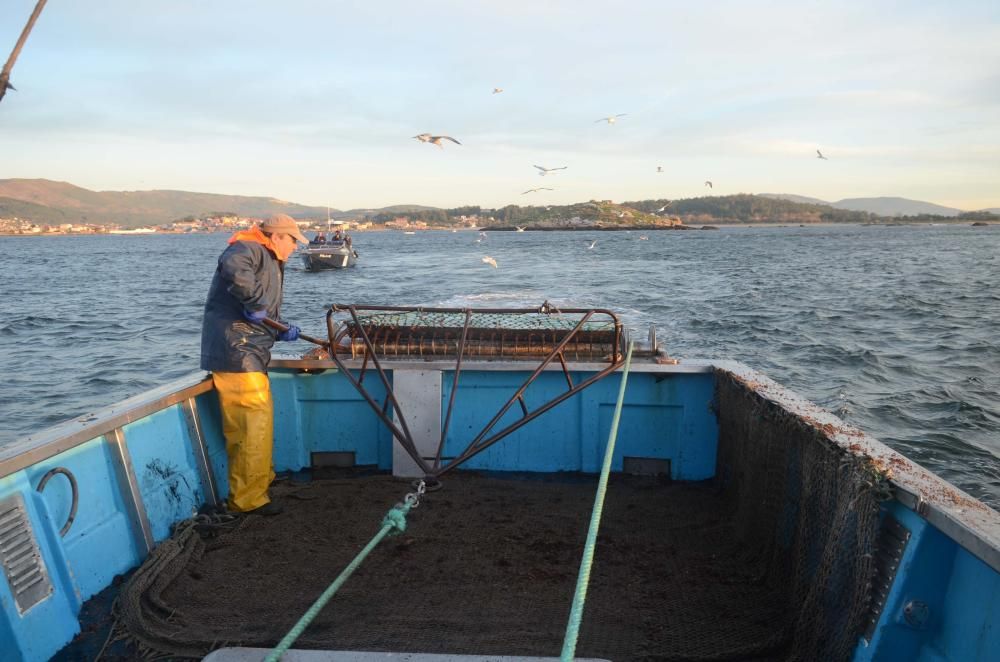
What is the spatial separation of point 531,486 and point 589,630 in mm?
1836

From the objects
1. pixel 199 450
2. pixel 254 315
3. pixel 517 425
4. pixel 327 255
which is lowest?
pixel 327 255

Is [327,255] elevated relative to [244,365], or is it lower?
lower

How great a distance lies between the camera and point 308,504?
4.77 metres

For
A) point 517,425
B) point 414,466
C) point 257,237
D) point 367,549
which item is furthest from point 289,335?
point 367,549

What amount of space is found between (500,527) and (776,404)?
187 centimetres

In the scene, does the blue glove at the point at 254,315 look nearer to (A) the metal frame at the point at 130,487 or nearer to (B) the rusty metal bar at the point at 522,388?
(A) the metal frame at the point at 130,487

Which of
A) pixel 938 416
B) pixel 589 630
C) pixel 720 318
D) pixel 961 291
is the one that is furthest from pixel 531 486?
pixel 961 291

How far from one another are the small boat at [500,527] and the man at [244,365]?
0.73 feet

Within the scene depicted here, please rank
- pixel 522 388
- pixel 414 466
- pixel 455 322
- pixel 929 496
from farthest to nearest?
pixel 455 322 → pixel 414 466 → pixel 522 388 → pixel 929 496

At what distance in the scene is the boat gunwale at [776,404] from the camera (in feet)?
7.88

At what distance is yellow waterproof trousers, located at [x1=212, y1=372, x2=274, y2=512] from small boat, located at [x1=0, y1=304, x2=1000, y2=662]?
19 centimetres

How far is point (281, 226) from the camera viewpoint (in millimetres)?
4793

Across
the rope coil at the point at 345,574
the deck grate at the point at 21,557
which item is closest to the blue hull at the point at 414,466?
the deck grate at the point at 21,557

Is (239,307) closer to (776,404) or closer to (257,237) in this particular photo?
(257,237)
